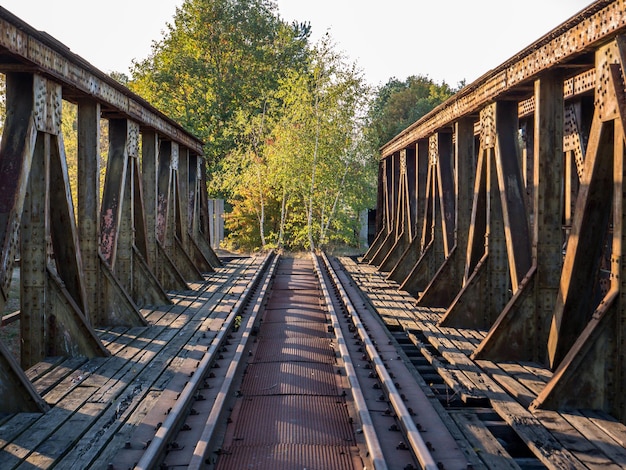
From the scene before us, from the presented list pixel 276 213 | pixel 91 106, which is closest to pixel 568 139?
pixel 91 106

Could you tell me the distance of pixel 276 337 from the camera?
29.2 feet

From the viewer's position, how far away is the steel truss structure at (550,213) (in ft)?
17.8

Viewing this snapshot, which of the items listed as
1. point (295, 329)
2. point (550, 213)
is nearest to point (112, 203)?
point (295, 329)

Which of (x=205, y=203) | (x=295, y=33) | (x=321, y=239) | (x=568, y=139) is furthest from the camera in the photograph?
(x=295, y=33)

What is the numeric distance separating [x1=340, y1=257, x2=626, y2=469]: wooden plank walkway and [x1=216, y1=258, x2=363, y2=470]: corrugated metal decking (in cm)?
108

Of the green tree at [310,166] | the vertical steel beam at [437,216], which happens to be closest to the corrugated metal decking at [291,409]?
the vertical steel beam at [437,216]

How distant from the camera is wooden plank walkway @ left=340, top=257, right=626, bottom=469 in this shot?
460cm

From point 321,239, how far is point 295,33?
26086 mm

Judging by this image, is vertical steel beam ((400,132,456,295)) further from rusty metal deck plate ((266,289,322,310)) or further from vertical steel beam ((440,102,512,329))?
vertical steel beam ((440,102,512,329))

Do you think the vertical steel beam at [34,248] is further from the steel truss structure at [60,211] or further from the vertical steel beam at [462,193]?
the vertical steel beam at [462,193]

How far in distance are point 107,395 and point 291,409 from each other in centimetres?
176

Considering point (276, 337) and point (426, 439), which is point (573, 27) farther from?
point (276, 337)

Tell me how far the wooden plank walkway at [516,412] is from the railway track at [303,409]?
1.21 feet

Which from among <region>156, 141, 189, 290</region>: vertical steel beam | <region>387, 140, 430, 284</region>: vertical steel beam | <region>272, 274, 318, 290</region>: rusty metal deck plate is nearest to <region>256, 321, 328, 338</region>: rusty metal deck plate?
<region>156, 141, 189, 290</region>: vertical steel beam
